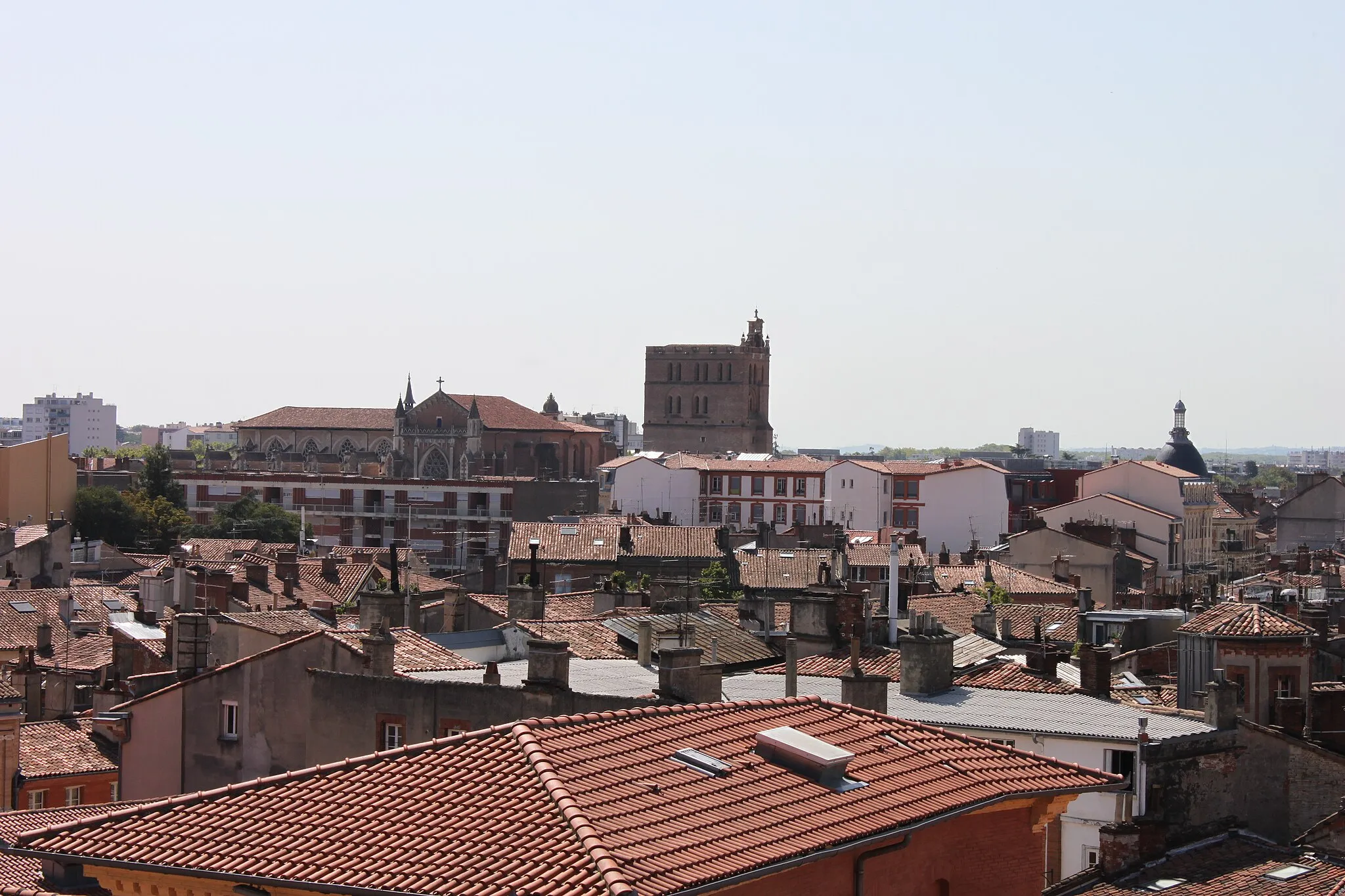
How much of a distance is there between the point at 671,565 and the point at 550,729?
149 feet

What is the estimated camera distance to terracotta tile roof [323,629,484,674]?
65.2 ft

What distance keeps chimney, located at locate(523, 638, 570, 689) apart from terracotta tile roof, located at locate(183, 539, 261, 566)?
44.2m

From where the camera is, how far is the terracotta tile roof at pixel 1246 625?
24.4 metres

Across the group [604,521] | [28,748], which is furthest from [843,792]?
[604,521]

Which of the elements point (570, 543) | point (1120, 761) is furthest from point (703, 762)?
point (570, 543)

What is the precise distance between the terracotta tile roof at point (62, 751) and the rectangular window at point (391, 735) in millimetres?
7862

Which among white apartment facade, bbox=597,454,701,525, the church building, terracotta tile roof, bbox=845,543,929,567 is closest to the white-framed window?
terracotta tile roof, bbox=845,543,929,567

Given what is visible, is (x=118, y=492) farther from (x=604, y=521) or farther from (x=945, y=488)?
(x=945, y=488)

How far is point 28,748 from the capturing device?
2520 cm

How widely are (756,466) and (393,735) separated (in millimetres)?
75775

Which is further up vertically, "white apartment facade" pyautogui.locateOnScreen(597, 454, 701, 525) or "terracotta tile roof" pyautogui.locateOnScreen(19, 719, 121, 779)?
"white apartment facade" pyautogui.locateOnScreen(597, 454, 701, 525)

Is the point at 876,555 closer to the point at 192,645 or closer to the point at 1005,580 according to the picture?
the point at 1005,580

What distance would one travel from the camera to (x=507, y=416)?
11581cm

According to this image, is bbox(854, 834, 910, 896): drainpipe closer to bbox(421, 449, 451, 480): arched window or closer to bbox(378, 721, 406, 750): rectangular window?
bbox(378, 721, 406, 750): rectangular window
